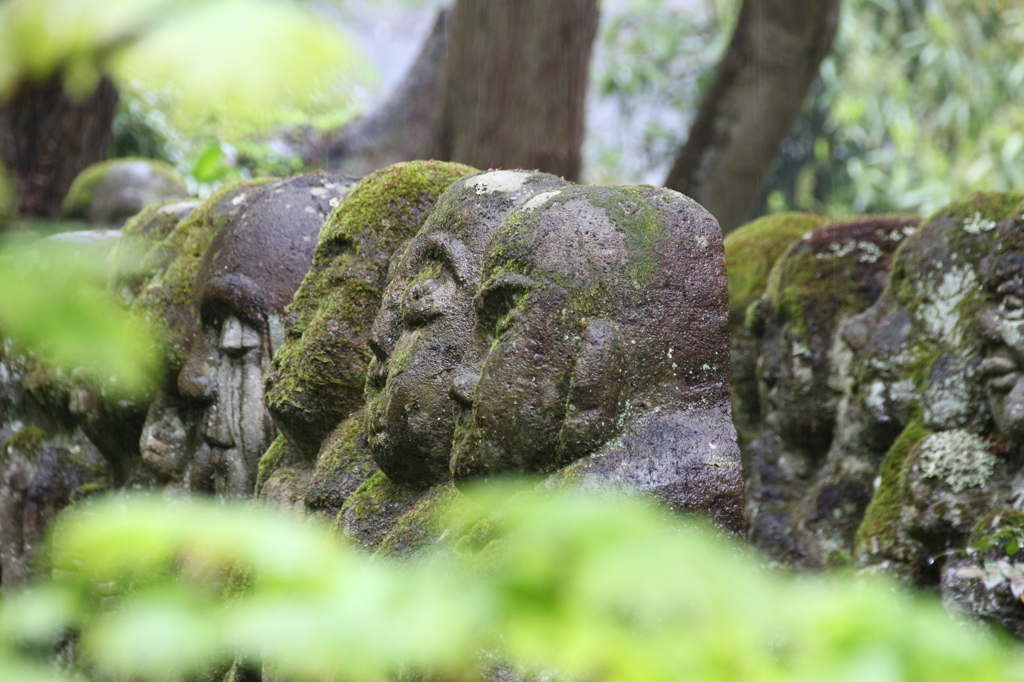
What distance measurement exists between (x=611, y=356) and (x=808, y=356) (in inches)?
135

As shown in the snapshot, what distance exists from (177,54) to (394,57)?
2204 centimetres

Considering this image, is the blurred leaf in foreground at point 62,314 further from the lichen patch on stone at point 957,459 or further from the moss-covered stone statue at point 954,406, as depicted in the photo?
the lichen patch on stone at point 957,459

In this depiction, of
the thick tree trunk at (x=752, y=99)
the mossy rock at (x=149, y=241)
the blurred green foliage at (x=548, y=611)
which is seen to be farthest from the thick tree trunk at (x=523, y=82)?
the blurred green foliage at (x=548, y=611)

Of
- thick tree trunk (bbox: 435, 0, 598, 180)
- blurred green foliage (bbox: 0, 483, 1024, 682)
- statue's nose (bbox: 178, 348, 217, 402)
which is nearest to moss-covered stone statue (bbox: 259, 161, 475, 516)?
statue's nose (bbox: 178, 348, 217, 402)

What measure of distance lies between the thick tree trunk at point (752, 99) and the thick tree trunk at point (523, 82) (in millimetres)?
1597

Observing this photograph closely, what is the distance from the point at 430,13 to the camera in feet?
76.4

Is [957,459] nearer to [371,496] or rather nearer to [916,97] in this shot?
[371,496]

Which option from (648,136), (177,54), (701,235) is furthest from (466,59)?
(648,136)

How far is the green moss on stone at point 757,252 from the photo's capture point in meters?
6.83

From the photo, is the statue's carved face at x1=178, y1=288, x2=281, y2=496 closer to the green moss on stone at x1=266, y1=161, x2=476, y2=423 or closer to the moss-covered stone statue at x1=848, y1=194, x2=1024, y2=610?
the green moss on stone at x1=266, y1=161, x2=476, y2=423

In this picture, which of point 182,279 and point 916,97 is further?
point 916,97

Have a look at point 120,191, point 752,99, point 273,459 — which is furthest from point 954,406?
point 120,191

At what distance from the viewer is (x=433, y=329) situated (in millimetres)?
3090

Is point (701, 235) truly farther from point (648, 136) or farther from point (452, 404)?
point (648, 136)
